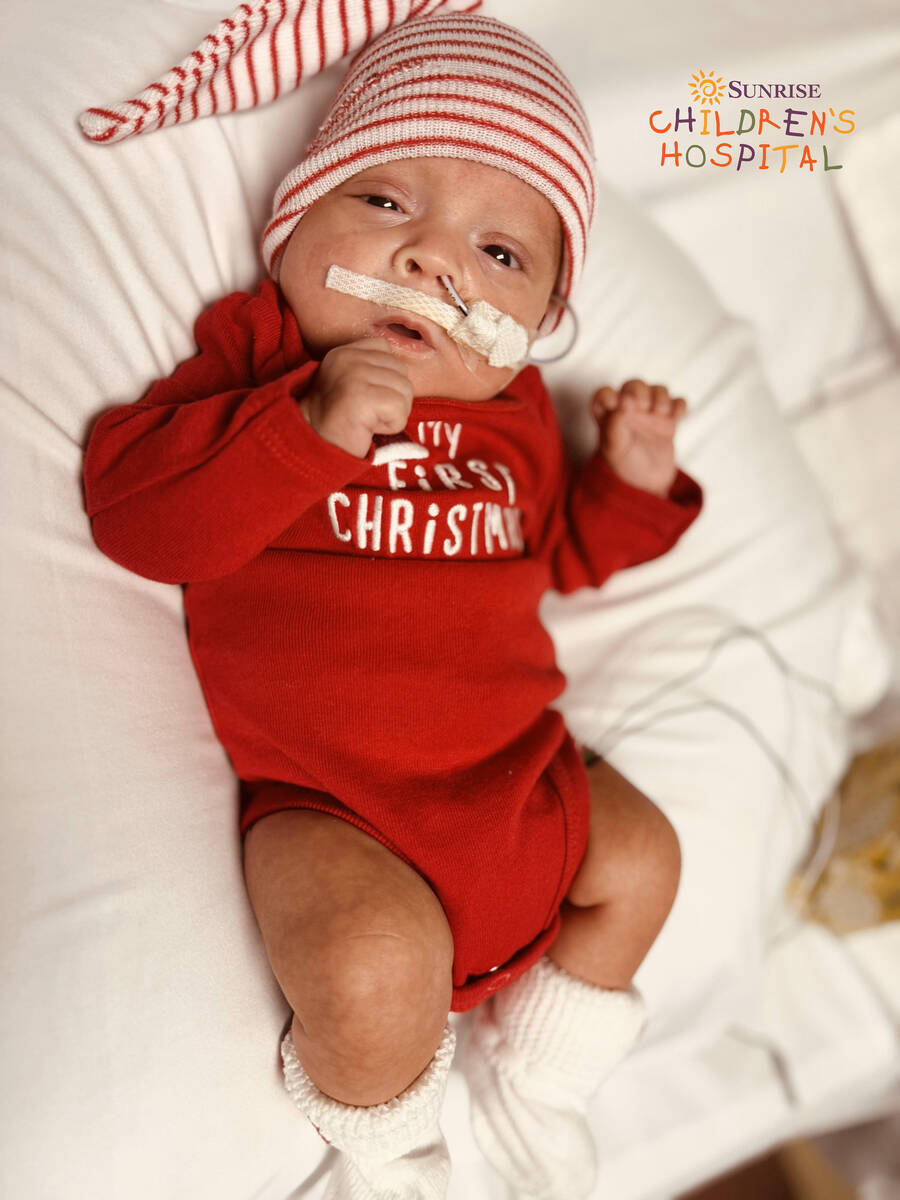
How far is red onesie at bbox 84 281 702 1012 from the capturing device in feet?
3.11

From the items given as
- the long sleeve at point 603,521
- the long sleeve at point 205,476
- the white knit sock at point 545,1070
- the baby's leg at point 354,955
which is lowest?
the white knit sock at point 545,1070

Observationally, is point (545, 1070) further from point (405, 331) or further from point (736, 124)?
point (736, 124)

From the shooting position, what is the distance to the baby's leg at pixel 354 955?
89cm

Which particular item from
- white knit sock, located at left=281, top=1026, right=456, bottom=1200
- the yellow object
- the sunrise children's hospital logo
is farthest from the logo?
white knit sock, located at left=281, top=1026, right=456, bottom=1200

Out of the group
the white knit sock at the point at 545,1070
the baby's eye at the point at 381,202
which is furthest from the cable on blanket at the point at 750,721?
the baby's eye at the point at 381,202

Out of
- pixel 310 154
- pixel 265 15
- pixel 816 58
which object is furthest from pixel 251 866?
pixel 816 58

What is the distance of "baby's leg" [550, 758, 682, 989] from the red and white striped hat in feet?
2.31

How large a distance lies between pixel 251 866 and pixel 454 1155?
19.5 inches

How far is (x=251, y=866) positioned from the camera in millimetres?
1019

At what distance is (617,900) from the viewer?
112 cm

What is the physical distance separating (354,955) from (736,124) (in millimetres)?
1446

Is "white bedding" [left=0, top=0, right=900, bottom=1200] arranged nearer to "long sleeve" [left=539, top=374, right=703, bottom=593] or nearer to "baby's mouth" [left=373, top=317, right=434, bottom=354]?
"long sleeve" [left=539, top=374, right=703, bottom=593]

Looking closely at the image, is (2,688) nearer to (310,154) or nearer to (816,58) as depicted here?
(310,154)

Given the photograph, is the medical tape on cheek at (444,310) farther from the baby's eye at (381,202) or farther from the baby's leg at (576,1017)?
the baby's leg at (576,1017)
